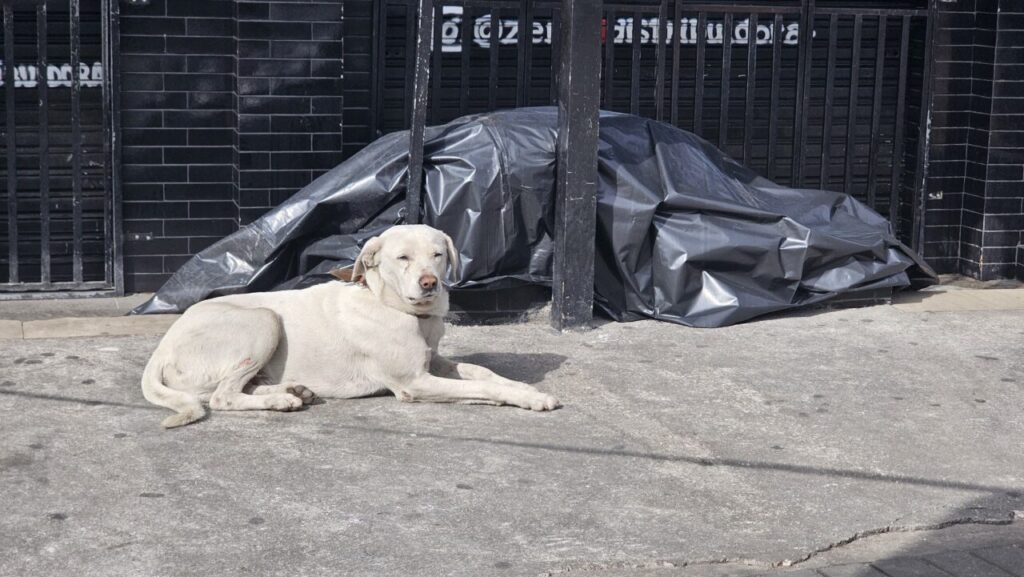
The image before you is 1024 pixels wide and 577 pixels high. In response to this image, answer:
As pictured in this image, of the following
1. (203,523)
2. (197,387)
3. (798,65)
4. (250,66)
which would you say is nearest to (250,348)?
(197,387)

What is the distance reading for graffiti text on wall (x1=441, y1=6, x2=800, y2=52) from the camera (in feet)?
30.5

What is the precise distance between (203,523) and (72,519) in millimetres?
472

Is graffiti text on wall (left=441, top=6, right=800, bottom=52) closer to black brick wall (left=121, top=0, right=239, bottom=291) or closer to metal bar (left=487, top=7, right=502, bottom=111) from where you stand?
metal bar (left=487, top=7, right=502, bottom=111)

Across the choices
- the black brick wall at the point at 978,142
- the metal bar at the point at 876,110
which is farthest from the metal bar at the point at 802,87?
the black brick wall at the point at 978,142

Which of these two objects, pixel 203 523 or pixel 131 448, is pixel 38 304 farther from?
pixel 203 523

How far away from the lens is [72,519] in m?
5.08

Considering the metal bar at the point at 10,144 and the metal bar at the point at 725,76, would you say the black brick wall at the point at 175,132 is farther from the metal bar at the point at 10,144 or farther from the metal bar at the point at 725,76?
the metal bar at the point at 725,76

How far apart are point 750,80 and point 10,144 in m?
4.79

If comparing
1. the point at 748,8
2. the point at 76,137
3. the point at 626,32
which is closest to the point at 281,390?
the point at 76,137

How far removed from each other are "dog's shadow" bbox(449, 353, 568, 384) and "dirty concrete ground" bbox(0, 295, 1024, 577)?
23mm

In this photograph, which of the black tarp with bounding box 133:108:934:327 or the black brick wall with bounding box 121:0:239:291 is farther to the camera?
the black brick wall with bounding box 121:0:239:291

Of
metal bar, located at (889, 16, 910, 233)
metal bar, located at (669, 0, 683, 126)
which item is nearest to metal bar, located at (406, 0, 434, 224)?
metal bar, located at (669, 0, 683, 126)

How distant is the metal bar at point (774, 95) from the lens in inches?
372

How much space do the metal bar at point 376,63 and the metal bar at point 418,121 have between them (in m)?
1.11
